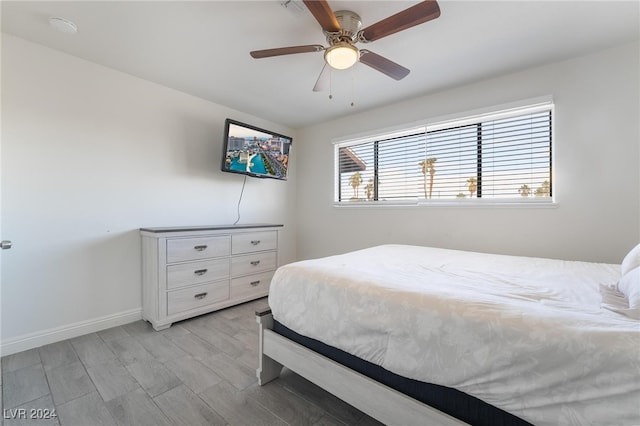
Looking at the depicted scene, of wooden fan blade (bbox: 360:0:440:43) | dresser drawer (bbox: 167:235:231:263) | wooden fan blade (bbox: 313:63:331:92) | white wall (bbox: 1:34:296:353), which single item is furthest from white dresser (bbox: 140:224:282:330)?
wooden fan blade (bbox: 360:0:440:43)

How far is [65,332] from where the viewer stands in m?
2.15

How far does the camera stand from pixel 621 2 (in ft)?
5.32

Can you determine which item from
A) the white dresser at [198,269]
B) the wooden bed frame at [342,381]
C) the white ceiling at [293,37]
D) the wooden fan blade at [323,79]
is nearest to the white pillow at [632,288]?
the wooden bed frame at [342,381]

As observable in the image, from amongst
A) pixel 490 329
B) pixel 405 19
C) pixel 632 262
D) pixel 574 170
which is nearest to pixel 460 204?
pixel 574 170

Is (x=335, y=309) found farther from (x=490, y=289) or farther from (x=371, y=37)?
(x=371, y=37)

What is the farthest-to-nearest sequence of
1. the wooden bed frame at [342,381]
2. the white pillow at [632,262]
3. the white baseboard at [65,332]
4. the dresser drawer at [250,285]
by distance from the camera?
1. the dresser drawer at [250,285]
2. the white baseboard at [65,332]
3. the white pillow at [632,262]
4. the wooden bed frame at [342,381]

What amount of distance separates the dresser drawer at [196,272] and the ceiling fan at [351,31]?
76.0 inches

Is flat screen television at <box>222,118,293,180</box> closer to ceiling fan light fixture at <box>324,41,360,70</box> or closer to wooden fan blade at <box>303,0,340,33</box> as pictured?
ceiling fan light fixture at <box>324,41,360,70</box>

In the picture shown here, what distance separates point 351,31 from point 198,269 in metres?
2.41

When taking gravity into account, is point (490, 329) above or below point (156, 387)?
above

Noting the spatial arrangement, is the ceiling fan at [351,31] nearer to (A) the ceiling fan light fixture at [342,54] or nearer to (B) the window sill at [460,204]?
(A) the ceiling fan light fixture at [342,54]

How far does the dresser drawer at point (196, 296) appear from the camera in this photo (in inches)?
94.9

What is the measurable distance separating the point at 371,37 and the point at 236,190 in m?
2.45

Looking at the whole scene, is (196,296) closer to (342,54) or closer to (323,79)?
(323,79)
